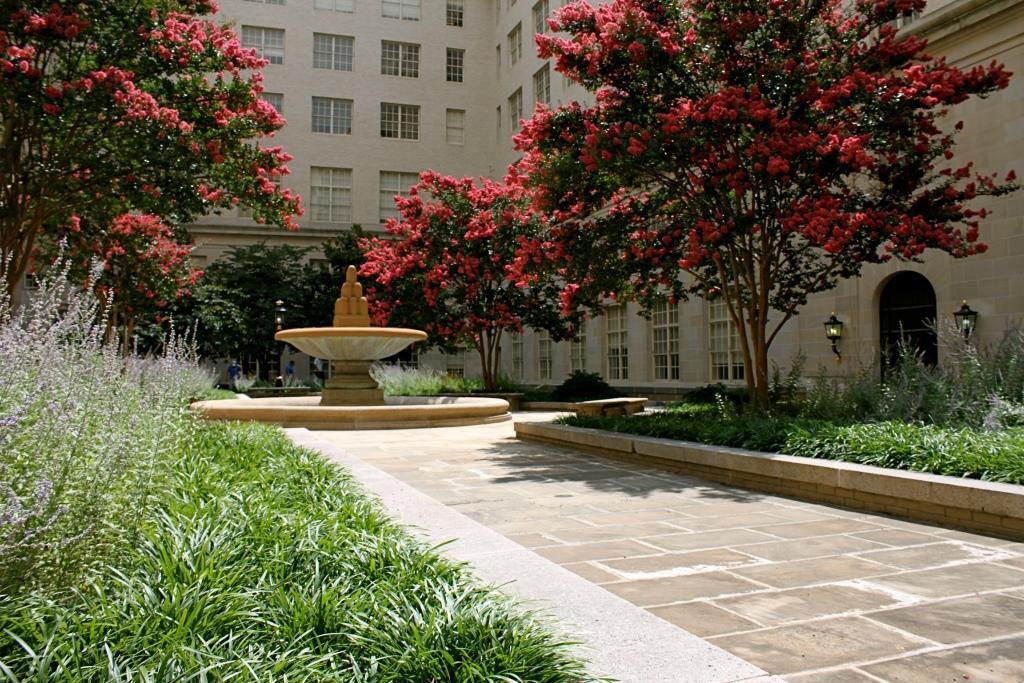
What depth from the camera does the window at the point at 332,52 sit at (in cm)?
3681

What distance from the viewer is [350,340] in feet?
51.5

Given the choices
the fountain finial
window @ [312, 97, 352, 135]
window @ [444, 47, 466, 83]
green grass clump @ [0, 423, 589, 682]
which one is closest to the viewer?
green grass clump @ [0, 423, 589, 682]

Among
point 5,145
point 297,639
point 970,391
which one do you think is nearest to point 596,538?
point 297,639

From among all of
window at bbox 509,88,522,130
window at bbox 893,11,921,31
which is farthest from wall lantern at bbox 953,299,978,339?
window at bbox 509,88,522,130

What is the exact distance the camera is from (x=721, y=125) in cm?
1009

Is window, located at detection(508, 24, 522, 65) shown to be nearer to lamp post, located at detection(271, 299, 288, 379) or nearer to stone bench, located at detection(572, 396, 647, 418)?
lamp post, located at detection(271, 299, 288, 379)

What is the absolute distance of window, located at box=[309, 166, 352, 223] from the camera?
36.9 m

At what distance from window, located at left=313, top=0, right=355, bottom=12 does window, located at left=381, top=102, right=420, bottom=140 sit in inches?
184

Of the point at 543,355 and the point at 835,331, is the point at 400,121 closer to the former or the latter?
the point at 543,355

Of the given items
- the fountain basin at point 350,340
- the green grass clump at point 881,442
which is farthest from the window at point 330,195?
the green grass clump at point 881,442

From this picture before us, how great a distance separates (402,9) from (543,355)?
62.3ft

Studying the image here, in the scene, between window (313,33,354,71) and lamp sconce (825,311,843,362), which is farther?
window (313,33,354,71)

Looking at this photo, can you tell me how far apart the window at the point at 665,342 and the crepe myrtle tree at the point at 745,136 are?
37.6 feet

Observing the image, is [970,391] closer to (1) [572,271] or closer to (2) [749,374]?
(2) [749,374]
